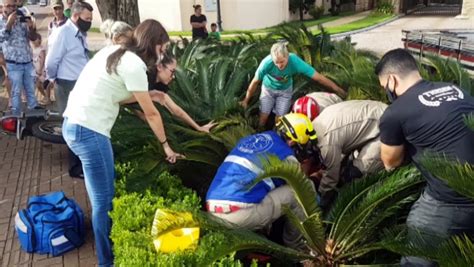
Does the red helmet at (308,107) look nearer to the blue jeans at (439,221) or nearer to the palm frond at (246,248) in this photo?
the palm frond at (246,248)

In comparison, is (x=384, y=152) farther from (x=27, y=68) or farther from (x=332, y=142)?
(x=27, y=68)

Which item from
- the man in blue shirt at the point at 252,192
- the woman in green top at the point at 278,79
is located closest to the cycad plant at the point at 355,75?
the woman in green top at the point at 278,79

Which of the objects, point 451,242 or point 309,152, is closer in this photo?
point 451,242

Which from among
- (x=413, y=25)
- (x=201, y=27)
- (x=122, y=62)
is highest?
(x=122, y=62)

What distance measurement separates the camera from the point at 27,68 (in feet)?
25.7

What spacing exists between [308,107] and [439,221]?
205 cm

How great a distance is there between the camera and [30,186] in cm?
585

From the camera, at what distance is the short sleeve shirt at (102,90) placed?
342 centimetres

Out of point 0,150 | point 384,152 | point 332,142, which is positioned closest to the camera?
point 384,152

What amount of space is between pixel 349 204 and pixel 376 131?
1030mm

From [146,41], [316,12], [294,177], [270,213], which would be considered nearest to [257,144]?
[270,213]

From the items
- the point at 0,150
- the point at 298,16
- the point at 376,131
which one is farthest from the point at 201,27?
the point at 298,16

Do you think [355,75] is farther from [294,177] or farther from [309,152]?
[294,177]

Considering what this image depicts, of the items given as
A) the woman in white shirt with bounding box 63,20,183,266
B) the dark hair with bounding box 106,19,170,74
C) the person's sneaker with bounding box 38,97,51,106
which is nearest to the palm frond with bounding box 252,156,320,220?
the woman in white shirt with bounding box 63,20,183,266
